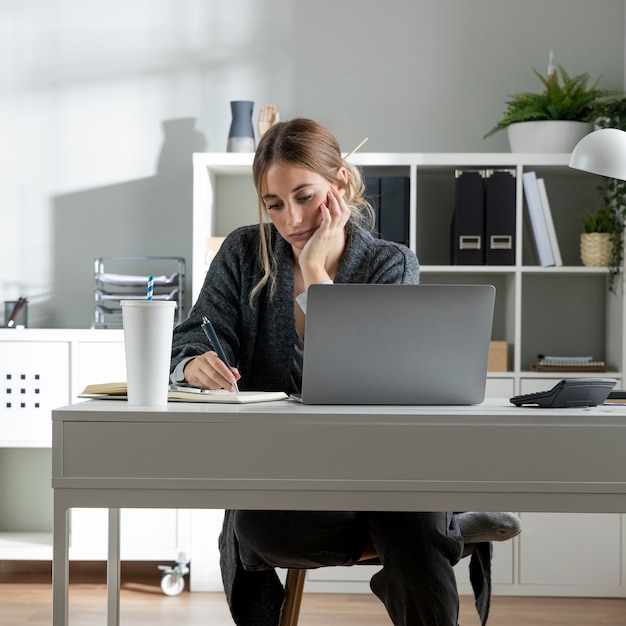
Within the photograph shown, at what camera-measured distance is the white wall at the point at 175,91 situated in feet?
10.4

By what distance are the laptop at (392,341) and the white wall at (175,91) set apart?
2078 mm

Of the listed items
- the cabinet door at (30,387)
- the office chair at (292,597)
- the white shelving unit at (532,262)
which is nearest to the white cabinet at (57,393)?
the cabinet door at (30,387)

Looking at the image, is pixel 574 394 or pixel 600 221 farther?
pixel 600 221

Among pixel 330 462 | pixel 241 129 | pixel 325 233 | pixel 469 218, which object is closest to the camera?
pixel 330 462

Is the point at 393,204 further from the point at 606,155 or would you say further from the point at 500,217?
the point at 606,155

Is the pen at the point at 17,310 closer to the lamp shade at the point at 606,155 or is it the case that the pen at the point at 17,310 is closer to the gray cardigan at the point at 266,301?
the gray cardigan at the point at 266,301

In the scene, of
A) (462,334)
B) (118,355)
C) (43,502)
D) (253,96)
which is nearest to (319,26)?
(253,96)

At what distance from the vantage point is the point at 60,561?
1088 mm

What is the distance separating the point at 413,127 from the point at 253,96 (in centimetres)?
60

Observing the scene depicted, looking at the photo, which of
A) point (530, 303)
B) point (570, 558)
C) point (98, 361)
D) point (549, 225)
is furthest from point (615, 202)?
point (98, 361)

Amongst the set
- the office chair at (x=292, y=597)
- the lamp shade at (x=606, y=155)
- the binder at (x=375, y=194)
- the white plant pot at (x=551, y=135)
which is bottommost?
the office chair at (x=292, y=597)

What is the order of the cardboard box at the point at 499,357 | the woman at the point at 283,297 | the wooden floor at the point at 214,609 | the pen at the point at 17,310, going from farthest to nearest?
the pen at the point at 17,310
the cardboard box at the point at 499,357
the wooden floor at the point at 214,609
the woman at the point at 283,297

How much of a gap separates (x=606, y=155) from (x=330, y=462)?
75 cm

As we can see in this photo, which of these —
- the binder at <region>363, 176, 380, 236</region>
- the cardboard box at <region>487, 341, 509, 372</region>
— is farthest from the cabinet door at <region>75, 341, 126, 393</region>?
the cardboard box at <region>487, 341, 509, 372</region>
